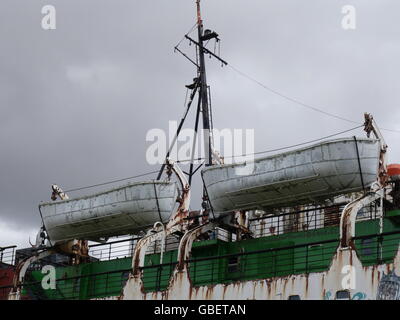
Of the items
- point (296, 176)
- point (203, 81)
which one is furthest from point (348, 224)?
point (203, 81)

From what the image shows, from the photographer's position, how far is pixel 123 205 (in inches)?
1209

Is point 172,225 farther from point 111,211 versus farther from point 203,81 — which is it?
point 203,81

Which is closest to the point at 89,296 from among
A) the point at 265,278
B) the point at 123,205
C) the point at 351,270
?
the point at 123,205

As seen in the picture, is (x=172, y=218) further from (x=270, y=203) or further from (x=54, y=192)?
(x=54, y=192)

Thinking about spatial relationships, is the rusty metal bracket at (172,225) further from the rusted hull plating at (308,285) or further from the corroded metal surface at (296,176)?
the corroded metal surface at (296,176)

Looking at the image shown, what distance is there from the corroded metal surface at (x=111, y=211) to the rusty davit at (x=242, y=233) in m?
0.04

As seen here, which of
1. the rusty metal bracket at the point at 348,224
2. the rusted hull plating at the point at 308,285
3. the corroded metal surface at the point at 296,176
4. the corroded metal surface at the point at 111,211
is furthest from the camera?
the corroded metal surface at the point at 111,211

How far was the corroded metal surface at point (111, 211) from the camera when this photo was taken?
30.3 metres

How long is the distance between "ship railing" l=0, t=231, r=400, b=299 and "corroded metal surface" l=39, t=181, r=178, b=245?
2.06 meters

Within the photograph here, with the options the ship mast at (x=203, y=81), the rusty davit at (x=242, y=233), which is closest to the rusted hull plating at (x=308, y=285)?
the rusty davit at (x=242, y=233)

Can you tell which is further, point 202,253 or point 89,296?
point 89,296

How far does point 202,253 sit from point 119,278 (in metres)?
4.43

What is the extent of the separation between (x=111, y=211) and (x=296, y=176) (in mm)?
8321
